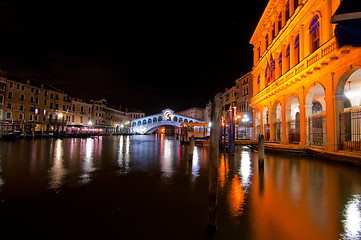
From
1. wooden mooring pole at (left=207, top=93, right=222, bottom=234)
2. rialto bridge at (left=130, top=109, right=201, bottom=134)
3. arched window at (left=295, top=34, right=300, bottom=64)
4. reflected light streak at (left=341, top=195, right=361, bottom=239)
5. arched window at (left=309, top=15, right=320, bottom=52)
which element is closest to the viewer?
reflected light streak at (left=341, top=195, right=361, bottom=239)

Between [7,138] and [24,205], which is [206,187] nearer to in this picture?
[24,205]

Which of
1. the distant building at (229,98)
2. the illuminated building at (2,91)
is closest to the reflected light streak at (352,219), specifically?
the distant building at (229,98)

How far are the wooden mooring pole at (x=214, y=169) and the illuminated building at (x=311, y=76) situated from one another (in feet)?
13.9

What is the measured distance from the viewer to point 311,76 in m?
12.5

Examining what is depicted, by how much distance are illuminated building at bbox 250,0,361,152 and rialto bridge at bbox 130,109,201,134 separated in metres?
51.5

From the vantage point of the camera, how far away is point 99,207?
450 cm

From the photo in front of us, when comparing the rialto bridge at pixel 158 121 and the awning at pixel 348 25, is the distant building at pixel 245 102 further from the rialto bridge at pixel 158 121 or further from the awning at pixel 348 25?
the rialto bridge at pixel 158 121

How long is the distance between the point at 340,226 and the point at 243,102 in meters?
35.6

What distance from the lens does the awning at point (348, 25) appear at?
9.64 feet

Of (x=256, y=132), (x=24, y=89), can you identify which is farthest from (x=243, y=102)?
(x=24, y=89)

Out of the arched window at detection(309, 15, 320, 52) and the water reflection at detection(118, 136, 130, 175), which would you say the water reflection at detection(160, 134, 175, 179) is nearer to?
the water reflection at detection(118, 136, 130, 175)

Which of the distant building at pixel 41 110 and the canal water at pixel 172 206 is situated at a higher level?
the distant building at pixel 41 110

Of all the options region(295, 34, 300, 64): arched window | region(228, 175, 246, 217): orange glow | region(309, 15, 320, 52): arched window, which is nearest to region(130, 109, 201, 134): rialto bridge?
region(295, 34, 300, 64): arched window

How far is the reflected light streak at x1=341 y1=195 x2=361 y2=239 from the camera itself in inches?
133
